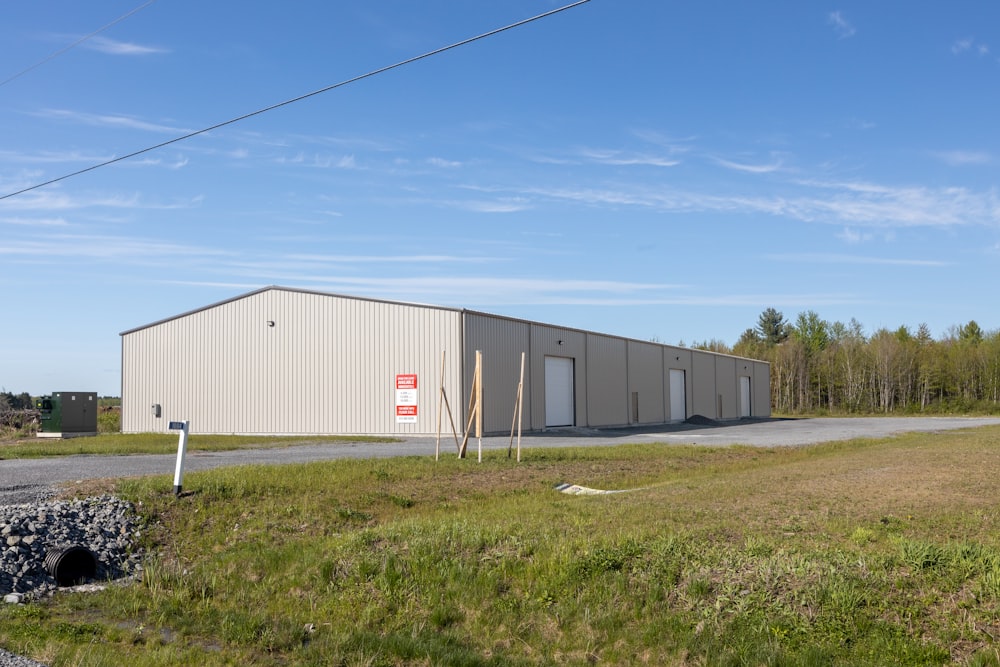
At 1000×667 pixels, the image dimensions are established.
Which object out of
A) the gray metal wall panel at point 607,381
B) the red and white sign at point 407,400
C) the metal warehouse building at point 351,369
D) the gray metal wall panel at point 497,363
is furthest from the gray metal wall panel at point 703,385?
the red and white sign at point 407,400

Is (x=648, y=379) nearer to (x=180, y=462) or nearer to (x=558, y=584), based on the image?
(x=180, y=462)

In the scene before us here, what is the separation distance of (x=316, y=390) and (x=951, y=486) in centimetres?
2572

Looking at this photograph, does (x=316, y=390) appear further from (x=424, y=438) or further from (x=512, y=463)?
(x=512, y=463)

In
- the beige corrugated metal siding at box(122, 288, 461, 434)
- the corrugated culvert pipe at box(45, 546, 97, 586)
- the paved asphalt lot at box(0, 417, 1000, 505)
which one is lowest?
the corrugated culvert pipe at box(45, 546, 97, 586)

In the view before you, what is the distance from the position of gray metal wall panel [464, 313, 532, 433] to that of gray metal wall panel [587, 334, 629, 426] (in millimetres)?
5380

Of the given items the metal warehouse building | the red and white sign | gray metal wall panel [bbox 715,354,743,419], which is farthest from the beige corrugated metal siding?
gray metal wall panel [bbox 715,354,743,419]

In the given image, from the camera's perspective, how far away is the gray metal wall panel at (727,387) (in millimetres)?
55125

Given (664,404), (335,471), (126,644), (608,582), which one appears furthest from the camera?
(664,404)

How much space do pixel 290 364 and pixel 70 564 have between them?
2533cm

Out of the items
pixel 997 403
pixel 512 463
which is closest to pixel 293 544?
pixel 512 463

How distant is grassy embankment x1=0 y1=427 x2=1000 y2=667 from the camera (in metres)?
6.57

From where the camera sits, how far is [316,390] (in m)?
33.5

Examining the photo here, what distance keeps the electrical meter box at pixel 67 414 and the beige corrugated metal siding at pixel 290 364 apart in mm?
3465

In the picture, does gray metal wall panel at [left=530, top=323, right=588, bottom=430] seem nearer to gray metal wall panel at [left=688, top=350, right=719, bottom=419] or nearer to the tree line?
gray metal wall panel at [left=688, top=350, right=719, bottom=419]
